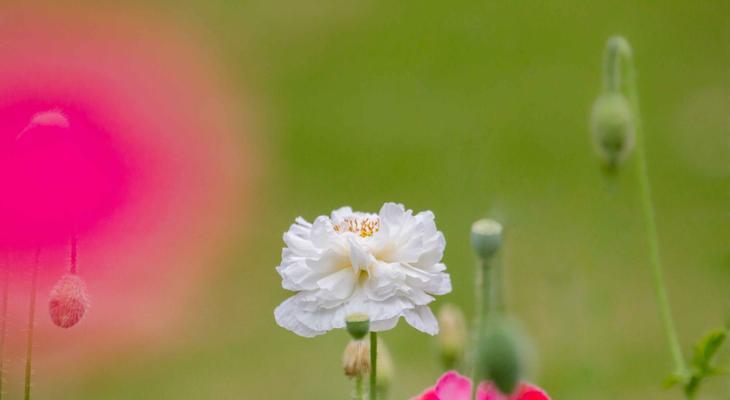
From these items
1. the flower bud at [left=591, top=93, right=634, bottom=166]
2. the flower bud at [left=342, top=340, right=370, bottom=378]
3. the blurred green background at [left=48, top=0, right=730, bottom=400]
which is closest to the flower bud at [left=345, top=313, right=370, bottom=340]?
the flower bud at [left=342, top=340, right=370, bottom=378]

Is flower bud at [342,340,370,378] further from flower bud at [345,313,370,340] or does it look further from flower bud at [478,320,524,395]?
flower bud at [478,320,524,395]

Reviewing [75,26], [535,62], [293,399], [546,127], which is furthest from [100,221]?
[535,62]

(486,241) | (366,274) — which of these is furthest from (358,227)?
(486,241)

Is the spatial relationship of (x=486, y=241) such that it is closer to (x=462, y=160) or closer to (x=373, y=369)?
(x=373, y=369)

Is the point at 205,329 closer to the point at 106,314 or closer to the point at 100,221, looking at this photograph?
the point at 106,314

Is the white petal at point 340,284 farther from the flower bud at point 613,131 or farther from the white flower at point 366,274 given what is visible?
the flower bud at point 613,131

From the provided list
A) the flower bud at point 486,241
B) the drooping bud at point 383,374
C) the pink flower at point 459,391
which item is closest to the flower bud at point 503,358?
the flower bud at point 486,241

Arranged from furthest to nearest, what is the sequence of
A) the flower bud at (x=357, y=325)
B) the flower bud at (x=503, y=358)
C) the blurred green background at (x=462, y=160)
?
the blurred green background at (x=462, y=160)
the flower bud at (x=357, y=325)
the flower bud at (x=503, y=358)
